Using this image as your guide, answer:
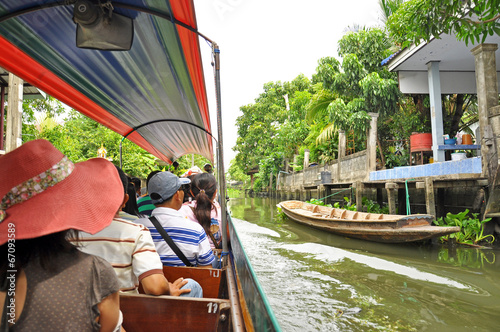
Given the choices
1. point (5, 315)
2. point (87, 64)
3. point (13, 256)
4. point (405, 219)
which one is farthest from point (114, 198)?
point (405, 219)

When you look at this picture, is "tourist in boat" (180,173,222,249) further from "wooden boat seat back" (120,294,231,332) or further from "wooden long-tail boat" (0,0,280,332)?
"wooden boat seat back" (120,294,231,332)

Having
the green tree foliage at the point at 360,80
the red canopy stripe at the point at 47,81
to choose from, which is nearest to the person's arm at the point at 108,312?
the red canopy stripe at the point at 47,81

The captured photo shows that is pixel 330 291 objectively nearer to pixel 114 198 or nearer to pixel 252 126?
pixel 114 198

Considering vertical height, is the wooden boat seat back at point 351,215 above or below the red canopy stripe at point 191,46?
below

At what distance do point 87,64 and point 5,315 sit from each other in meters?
2.66

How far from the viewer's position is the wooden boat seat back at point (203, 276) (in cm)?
207

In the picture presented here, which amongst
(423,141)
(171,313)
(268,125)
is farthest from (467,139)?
(268,125)

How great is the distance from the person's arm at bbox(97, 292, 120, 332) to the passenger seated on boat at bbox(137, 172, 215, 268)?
1116 millimetres

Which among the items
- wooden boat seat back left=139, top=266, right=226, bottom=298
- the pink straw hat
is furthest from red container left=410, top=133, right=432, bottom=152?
the pink straw hat

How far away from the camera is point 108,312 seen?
96cm

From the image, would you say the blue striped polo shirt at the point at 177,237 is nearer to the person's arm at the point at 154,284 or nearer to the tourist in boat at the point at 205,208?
the person's arm at the point at 154,284

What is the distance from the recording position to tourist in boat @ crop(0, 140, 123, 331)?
0.86 meters

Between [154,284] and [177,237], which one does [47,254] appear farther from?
[177,237]

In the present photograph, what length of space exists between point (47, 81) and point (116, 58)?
3.05 feet
